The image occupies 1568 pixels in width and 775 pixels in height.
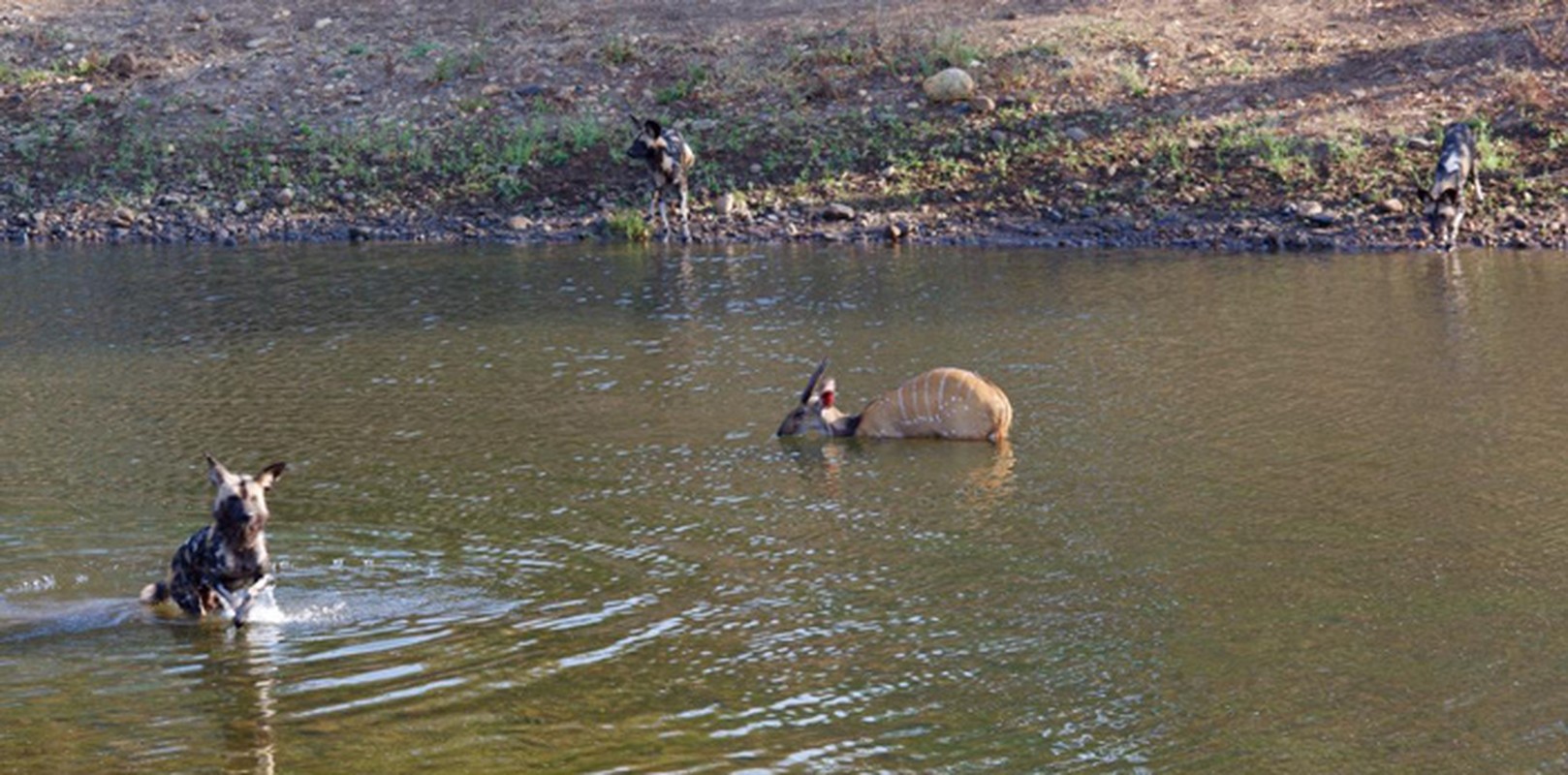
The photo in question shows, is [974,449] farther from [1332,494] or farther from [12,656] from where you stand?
[12,656]

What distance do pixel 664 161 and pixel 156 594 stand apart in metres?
16.0

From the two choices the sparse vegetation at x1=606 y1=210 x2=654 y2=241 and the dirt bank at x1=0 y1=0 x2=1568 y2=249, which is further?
the sparse vegetation at x1=606 y1=210 x2=654 y2=241

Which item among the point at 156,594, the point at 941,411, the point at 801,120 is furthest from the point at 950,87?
the point at 156,594

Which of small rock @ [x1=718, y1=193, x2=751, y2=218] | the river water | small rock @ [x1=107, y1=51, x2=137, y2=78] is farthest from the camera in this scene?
small rock @ [x1=107, y1=51, x2=137, y2=78]

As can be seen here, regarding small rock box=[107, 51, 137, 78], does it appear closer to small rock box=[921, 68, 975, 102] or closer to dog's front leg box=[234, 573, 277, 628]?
small rock box=[921, 68, 975, 102]

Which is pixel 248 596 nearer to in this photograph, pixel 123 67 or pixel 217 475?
pixel 217 475

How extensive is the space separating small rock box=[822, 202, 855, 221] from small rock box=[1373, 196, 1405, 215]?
21.6 ft

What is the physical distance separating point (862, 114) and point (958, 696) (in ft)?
65.9

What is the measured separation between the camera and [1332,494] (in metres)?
12.5

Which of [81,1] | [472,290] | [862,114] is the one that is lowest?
[472,290]

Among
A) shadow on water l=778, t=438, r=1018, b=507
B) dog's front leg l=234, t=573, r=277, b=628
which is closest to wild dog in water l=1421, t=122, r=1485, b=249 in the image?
shadow on water l=778, t=438, r=1018, b=507

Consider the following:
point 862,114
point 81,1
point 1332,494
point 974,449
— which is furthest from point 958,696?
point 81,1

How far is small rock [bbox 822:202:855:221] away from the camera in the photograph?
26.0 meters

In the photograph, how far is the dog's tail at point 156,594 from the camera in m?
10.6
